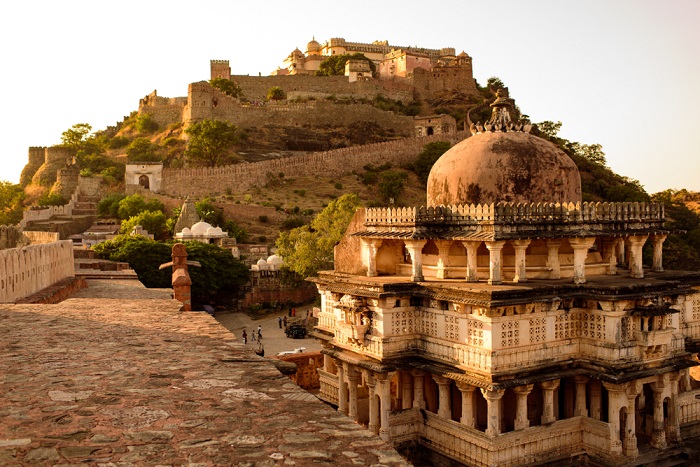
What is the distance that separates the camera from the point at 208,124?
56.3 metres

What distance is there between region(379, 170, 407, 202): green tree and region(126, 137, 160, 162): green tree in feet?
63.4

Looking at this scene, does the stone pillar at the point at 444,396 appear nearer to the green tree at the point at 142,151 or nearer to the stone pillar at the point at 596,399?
the stone pillar at the point at 596,399

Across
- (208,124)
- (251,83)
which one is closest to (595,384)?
(208,124)

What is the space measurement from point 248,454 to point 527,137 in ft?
39.8

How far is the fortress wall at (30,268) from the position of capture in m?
11.4

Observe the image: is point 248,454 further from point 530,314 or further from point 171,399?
point 530,314

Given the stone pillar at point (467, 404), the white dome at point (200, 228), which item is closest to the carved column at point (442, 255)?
the stone pillar at point (467, 404)

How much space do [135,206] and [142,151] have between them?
14.4m

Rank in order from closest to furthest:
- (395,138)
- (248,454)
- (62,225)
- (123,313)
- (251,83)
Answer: (248,454)
(123,313)
(62,225)
(395,138)
(251,83)

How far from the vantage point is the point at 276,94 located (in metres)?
70.8

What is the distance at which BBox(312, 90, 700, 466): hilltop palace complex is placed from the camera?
11773 millimetres

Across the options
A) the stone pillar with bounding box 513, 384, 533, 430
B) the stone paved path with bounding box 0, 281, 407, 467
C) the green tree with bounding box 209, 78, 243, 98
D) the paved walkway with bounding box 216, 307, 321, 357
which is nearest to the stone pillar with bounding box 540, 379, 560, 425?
the stone pillar with bounding box 513, 384, 533, 430

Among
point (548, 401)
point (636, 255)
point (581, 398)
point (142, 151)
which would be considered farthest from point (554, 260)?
point (142, 151)

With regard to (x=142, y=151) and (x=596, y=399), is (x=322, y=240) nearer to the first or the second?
(x=596, y=399)
